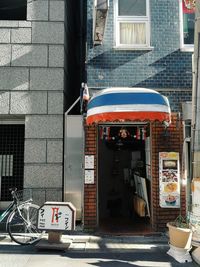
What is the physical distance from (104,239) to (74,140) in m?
2.67

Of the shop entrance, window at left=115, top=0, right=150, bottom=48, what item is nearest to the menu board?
the shop entrance

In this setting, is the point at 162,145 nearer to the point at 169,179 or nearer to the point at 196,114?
the point at 169,179

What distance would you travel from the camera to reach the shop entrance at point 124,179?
9.55 m

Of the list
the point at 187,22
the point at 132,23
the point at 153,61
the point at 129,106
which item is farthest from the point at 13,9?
the point at 129,106

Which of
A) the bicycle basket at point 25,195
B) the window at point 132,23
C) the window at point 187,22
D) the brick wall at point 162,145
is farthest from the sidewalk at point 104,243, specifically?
the window at point 187,22

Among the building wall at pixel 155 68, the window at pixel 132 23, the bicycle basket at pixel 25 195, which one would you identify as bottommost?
the bicycle basket at pixel 25 195

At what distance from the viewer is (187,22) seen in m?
9.43

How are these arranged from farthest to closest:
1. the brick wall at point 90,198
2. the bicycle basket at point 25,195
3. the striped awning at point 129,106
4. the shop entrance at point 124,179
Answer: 1. the shop entrance at point 124,179
2. the brick wall at point 90,198
3. the bicycle basket at point 25,195
4. the striped awning at point 129,106

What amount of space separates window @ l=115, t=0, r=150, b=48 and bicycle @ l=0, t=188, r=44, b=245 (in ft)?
16.0

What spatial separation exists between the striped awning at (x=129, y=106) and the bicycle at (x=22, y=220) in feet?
8.74

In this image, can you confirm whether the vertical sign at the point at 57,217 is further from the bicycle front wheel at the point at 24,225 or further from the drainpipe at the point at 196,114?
the drainpipe at the point at 196,114

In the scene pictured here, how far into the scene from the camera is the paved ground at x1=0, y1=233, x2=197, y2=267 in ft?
21.6

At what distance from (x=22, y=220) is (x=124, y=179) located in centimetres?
541

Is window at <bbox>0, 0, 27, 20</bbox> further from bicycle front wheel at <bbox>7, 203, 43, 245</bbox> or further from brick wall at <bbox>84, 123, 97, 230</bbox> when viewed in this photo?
bicycle front wheel at <bbox>7, 203, 43, 245</bbox>
